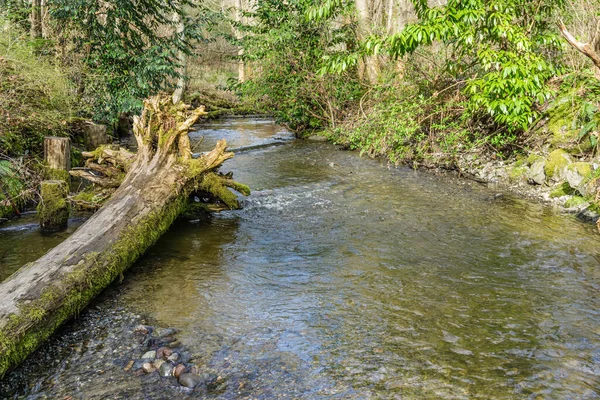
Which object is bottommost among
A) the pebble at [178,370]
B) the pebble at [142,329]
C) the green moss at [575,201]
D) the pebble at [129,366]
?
the pebble at [129,366]

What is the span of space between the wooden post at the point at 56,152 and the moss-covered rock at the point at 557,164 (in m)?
8.85

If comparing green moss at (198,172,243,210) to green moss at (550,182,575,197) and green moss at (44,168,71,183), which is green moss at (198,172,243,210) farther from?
green moss at (550,182,575,197)

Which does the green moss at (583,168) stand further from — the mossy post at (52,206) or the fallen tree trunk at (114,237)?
the mossy post at (52,206)

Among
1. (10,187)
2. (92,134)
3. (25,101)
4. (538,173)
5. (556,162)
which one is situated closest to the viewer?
(10,187)

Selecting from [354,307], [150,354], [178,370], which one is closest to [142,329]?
[150,354]

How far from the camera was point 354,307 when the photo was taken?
4910 millimetres

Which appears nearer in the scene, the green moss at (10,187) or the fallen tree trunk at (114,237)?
the fallen tree trunk at (114,237)

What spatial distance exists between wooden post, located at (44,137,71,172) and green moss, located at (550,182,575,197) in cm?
871

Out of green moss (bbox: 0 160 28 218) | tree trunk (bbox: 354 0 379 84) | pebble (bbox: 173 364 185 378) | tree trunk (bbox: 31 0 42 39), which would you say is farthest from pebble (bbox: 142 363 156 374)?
tree trunk (bbox: 354 0 379 84)

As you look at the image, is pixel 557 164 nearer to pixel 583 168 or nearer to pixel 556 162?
pixel 556 162

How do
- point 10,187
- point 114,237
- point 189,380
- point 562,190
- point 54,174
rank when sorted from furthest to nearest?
point 562,190 < point 54,174 < point 10,187 < point 114,237 < point 189,380

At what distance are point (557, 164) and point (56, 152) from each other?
9.09 meters

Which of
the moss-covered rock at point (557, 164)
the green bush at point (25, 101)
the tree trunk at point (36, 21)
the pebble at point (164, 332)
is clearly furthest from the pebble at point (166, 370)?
the tree trunk at point (36, 21)

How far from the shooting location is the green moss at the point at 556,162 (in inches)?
362
